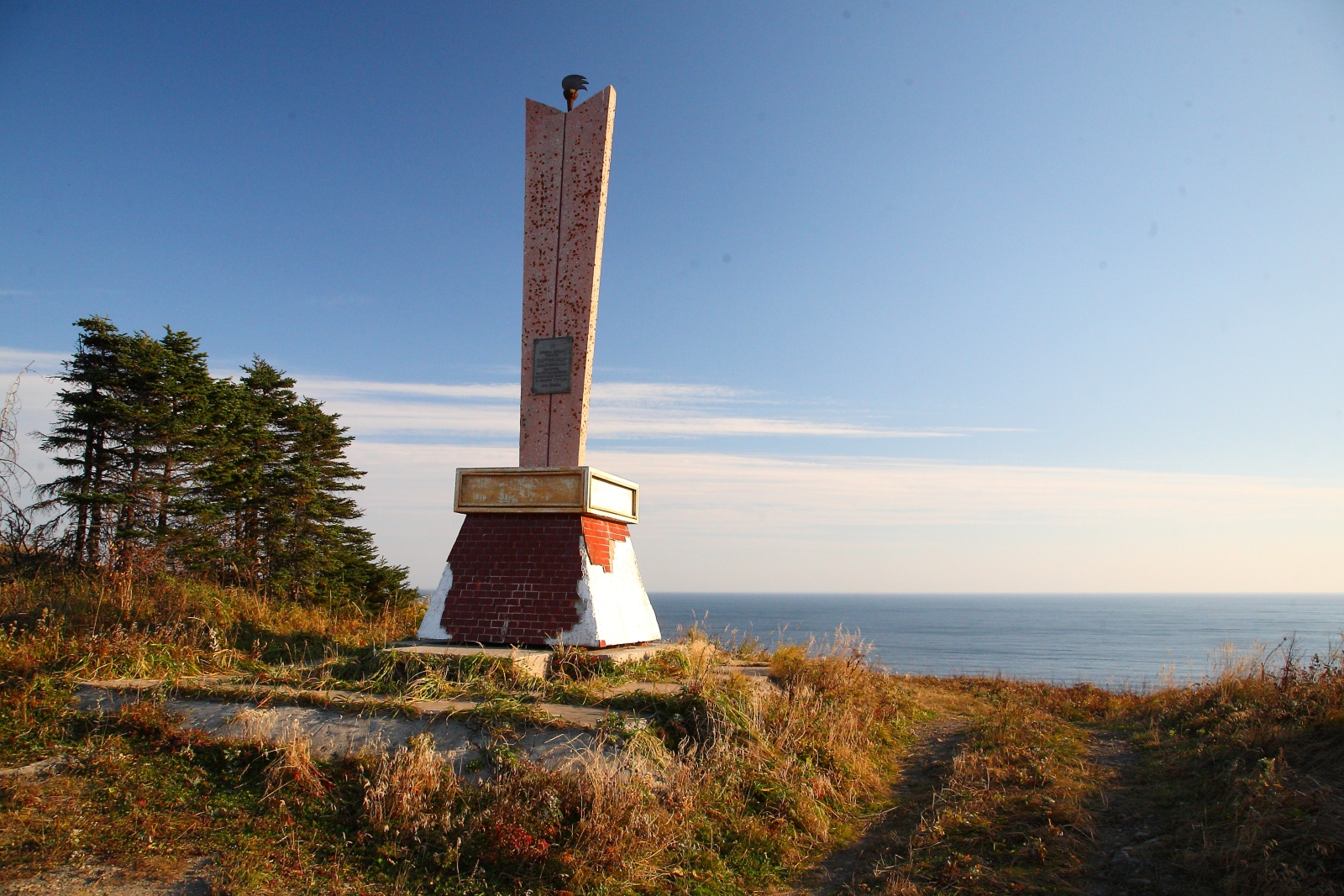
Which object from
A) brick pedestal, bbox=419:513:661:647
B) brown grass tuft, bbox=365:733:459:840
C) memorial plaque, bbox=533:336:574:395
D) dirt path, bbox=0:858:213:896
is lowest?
dirt path, bbox=0:858:213:896

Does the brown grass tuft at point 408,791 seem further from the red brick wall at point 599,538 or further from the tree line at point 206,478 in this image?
the tree line at point 206,478

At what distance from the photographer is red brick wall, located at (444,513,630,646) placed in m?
7.74

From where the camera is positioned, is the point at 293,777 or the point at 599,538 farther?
the point at 599,538

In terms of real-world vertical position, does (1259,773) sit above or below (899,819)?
above

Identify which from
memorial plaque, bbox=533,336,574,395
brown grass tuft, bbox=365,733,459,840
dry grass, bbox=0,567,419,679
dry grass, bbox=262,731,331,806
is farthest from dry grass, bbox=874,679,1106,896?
dry grass, bbox=0,567,419,679

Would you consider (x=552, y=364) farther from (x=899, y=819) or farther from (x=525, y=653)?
(x=899, y=819)

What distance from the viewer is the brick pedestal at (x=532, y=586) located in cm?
771

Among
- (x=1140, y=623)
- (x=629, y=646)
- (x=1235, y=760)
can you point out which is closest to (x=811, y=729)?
(x=629, y=646)

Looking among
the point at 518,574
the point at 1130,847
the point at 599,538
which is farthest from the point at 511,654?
the point at 1130,847

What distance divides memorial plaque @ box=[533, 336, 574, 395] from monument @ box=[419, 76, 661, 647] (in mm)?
13

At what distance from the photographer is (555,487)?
820cm

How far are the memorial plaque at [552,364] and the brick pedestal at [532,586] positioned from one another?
1465 millimetres

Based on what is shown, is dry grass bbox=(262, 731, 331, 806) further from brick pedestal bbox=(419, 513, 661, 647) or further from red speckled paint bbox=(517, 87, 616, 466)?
red speckled paint bbox=(517, 87, 616, 466)

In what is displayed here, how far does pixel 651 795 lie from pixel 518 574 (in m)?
3.50
